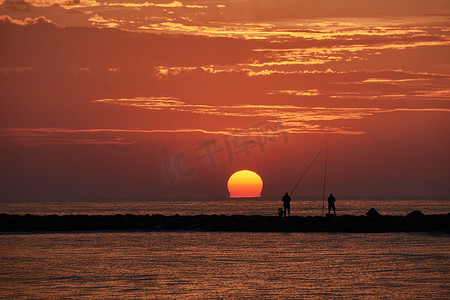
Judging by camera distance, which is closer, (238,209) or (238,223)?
(238,223)

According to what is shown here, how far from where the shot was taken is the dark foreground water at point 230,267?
19141mm

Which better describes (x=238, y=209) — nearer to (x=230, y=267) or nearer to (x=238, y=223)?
(x=238, y=223)

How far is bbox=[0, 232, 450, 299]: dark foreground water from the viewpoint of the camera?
62.8 feet

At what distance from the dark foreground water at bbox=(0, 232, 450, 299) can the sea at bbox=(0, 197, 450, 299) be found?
0.10 feet

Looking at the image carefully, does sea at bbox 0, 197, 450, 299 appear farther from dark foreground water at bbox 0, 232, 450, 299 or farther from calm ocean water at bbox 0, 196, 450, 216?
calm ocean water at bbox 0, 196, 450, 216

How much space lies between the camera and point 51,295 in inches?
736

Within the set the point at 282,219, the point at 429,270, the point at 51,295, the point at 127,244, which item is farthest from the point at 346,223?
the point at 51,295

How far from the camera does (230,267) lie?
24.3m

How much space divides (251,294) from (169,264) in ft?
24.6

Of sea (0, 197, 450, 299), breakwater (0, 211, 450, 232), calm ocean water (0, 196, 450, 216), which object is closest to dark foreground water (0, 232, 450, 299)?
sea (0, 197, 450, 299)

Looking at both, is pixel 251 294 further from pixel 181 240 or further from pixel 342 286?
pixel 181 240

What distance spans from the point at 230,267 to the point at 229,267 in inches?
1.6

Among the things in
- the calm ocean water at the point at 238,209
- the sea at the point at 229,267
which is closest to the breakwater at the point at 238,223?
the sea at the point at 229,267

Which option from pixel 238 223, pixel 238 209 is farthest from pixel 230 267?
pixel 238 209
